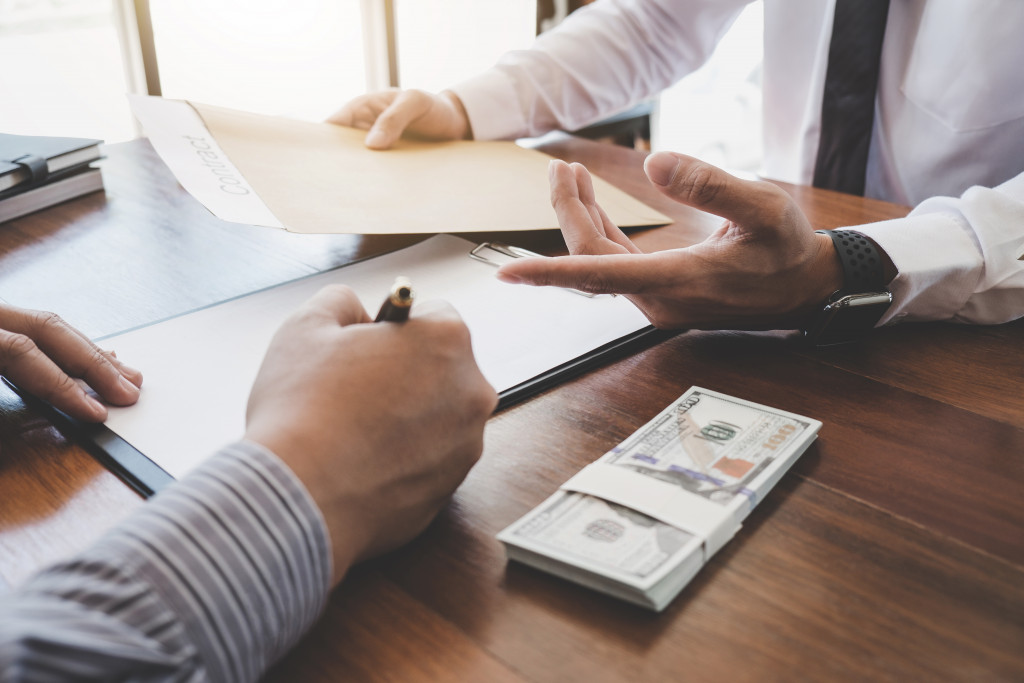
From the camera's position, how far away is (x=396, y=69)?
10.6 ft

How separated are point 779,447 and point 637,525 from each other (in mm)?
144

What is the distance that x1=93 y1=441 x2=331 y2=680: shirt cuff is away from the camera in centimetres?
34

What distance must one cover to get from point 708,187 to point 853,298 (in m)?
0.19

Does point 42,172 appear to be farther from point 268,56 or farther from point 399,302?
point 268,56

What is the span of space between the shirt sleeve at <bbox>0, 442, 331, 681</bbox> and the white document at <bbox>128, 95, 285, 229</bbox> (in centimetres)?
37

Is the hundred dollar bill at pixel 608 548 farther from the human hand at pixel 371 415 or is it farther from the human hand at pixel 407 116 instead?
the human hand at pixel 407 116

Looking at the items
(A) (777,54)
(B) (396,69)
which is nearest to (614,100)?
(A) (777,54)

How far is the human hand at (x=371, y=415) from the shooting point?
41cm

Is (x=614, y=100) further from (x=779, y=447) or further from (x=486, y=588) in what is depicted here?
(x=486, y=588)

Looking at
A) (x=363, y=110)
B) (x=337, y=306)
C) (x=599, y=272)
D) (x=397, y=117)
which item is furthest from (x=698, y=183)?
(x=363, y=110)

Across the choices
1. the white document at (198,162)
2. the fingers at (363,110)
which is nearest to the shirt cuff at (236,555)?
the white document at (198,162)

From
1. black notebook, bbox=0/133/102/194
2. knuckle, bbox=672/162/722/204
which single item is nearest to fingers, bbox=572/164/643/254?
knuckle, bbox=672/162/722/204

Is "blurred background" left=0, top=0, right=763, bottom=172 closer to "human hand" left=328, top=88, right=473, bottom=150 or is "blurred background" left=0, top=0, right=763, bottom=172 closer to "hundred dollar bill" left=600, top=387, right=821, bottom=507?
"human hand" left=328, top=88, right=473, bottom=150

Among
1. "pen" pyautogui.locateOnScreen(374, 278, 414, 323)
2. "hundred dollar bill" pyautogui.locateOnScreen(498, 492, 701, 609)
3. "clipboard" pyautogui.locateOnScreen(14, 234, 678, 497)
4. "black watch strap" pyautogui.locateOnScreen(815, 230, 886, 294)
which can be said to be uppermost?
"pen" pyautogui.locateOnScreen(374, 278, 414, 323)
